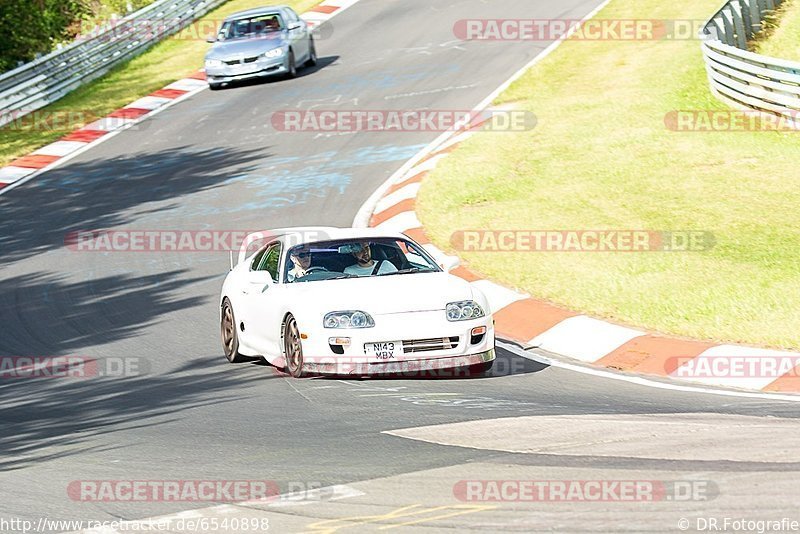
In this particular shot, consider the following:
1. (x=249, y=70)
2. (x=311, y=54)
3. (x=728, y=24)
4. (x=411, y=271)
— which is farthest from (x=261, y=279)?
(x=311, y=54)

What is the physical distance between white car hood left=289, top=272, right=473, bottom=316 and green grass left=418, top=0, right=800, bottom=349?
2469mm

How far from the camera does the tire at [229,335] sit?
12711 millimetres

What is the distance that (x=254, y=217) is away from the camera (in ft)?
63.5

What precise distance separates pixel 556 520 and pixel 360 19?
28229 millimetres

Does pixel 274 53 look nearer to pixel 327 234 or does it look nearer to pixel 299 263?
pixel 327 234

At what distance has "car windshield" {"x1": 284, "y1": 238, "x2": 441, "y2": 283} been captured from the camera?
12.1m

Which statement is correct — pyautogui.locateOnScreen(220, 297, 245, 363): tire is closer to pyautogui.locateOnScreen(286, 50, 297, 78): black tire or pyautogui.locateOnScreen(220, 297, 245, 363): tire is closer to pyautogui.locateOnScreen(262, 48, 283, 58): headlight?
pyautogui.locateOnScreen(262, 48, 283, 58): headlight

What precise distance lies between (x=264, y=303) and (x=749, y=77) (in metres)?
12.5

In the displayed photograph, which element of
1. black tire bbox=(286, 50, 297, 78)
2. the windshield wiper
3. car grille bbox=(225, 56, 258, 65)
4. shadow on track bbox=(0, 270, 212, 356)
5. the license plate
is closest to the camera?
the license plate

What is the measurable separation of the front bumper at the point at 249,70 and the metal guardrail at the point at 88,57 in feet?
12.7

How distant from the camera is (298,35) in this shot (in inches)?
1114

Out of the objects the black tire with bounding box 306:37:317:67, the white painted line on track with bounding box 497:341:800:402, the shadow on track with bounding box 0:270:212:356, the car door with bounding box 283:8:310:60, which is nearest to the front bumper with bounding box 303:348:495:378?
the white painted line on track with bounding box 497:341:800:402

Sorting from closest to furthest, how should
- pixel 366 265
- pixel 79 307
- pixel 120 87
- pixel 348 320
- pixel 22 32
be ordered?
pixel 348 320
pixel 366 265
pixel 79 307
pixel 120 87
pixel 22 32

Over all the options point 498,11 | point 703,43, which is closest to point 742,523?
point 703,43
